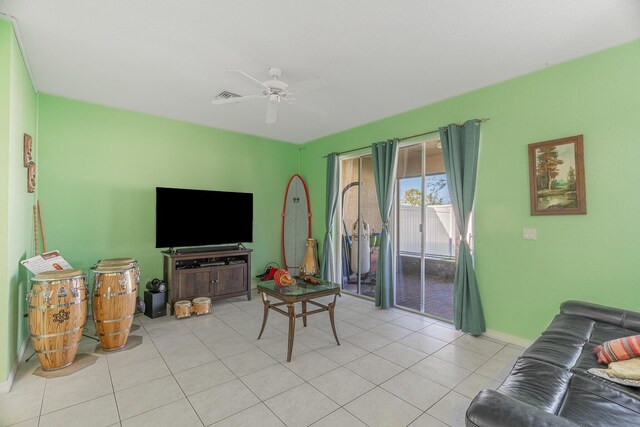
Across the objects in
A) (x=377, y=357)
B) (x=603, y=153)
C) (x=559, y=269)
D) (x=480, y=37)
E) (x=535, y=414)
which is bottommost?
(x=377, y=357)

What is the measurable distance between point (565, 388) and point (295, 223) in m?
4.58

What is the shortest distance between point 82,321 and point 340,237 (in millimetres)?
3696

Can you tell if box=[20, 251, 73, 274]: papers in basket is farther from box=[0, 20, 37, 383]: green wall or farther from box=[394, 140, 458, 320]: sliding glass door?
box=[394, 140, 458, 320]: sliding glass door

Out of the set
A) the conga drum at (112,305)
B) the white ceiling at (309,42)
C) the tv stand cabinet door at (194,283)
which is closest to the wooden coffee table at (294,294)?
the conga drum at (112,305)

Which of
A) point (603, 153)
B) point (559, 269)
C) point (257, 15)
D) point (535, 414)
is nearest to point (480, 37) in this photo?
point (603, 153)

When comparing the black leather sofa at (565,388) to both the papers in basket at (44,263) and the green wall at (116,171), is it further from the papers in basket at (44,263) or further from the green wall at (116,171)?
the green wall at (116,171)

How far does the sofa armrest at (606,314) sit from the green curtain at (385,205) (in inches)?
82.1

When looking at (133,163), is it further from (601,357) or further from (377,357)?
(601,357)

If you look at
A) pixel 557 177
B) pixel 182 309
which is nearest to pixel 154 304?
pixel 182 309

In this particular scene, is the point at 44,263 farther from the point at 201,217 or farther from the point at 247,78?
the point at 247,78

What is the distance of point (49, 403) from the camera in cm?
206

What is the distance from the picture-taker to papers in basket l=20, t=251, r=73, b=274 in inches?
104

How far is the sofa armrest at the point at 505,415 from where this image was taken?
1.03m

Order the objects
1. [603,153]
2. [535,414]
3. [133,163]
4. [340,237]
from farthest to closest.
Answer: [340,237] < [133,163] < [603,153] < [535,414]
